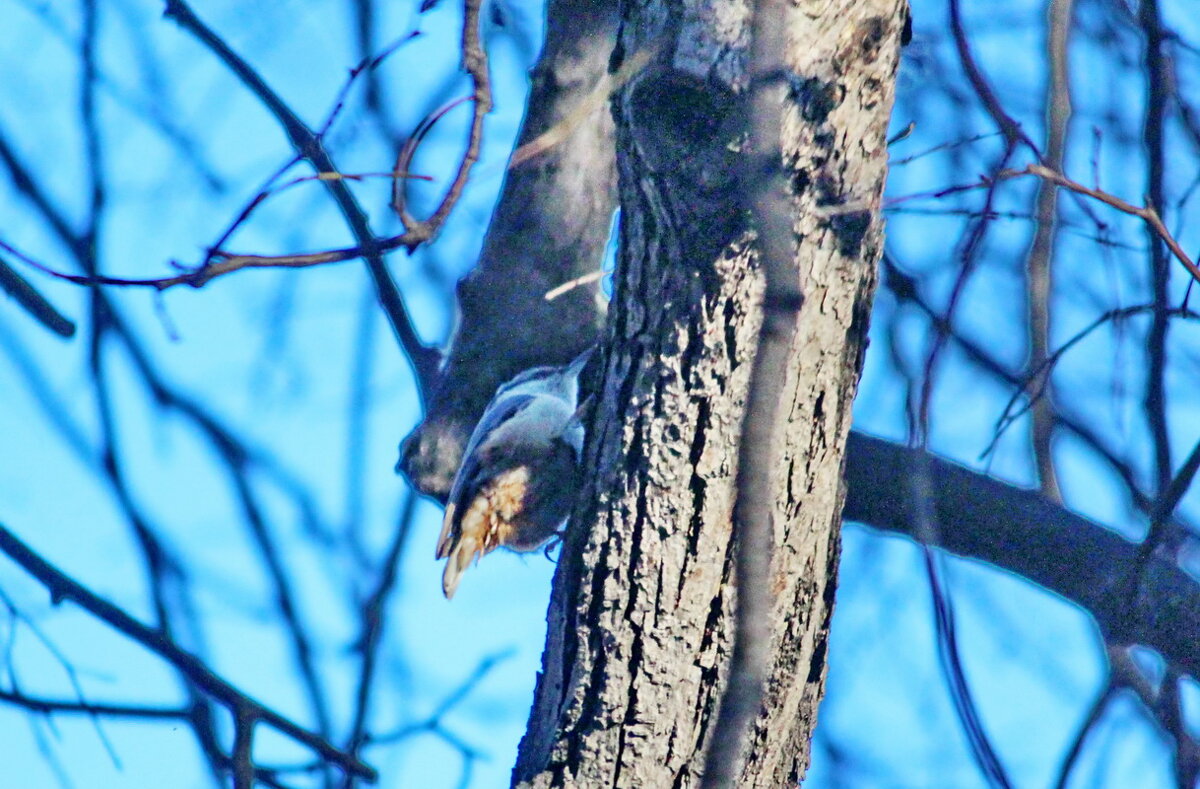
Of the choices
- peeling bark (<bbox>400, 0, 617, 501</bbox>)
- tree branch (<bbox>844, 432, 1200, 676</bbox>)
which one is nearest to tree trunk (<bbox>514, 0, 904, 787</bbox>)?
tree branch (<bbox>844, 432, 1200, 676</bbox>)

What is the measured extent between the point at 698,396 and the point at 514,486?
552mm

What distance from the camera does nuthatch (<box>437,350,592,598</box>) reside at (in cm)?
179

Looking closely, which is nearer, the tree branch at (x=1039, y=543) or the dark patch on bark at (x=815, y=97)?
the dark patch on bark at (x=815, y=97)

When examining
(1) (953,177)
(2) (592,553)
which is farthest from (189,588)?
(1) (953,177)

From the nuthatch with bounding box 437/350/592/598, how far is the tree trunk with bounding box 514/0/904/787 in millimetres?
361

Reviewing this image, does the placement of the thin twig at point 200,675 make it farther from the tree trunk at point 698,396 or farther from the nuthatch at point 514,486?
the tree trunk at point 698,396

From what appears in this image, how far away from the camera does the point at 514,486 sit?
5.92ft

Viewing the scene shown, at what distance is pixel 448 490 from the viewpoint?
7.24 feet

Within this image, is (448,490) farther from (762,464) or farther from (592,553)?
(762,464)

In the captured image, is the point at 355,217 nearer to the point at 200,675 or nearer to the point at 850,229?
the point at 200,675

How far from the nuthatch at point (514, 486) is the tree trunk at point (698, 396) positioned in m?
0.36

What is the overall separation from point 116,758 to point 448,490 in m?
0.93

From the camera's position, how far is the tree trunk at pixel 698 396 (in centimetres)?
125

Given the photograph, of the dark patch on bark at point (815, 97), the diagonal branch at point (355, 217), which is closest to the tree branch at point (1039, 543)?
the dark patch on bark at point (815, 97)
